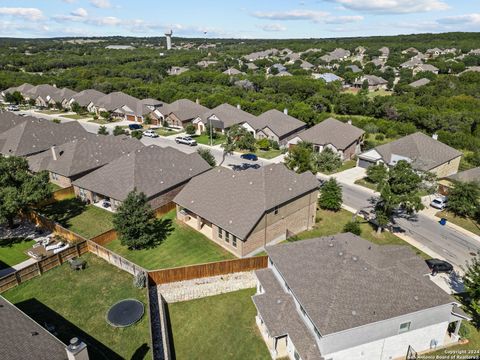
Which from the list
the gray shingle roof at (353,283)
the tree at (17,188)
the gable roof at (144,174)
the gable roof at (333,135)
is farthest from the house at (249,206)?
the gable roof at (333,135)

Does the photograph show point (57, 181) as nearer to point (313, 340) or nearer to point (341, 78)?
point (313, 340)

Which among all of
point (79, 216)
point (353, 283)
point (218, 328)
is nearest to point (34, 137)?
point (79, 216)

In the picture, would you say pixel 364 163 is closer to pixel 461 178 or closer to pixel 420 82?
pixel 461 178

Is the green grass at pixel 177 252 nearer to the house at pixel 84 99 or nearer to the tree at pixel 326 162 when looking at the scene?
the tree at pixel 326 162

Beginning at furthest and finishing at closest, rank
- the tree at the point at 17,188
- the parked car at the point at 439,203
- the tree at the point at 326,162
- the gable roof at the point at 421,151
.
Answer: the gable roof at the point at 421,151 → the tree at the point at 326,162 → the parked car at the point at 439,203 → the tree at the point at 17,188

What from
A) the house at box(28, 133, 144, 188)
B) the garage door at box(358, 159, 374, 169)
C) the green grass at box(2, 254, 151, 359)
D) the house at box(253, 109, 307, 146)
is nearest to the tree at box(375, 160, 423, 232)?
the garage door at box(358, 159, 374, 169)

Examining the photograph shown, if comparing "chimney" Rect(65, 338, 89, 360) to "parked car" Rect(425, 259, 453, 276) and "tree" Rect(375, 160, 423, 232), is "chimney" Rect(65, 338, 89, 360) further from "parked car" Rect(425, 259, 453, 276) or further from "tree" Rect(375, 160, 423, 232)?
"tree" Rect(375, 160, 423, 232)
